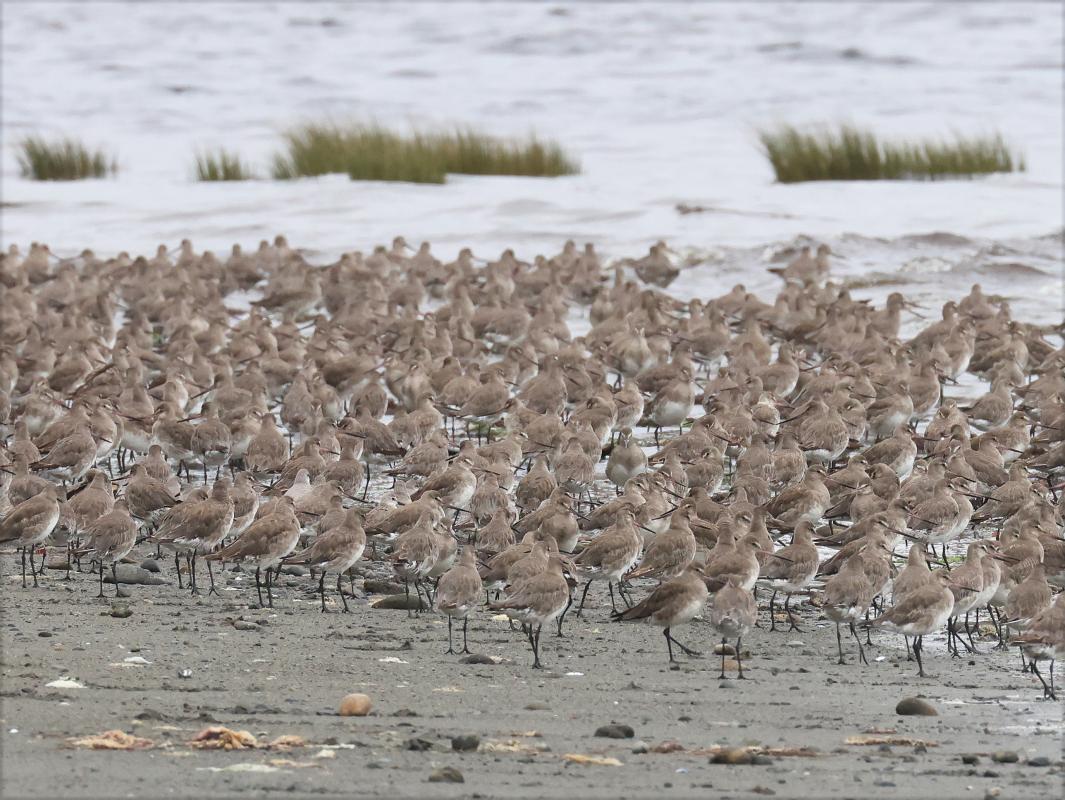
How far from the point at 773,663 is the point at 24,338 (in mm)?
9567

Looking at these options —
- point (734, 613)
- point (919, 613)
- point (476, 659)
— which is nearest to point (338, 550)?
point (476, 659)

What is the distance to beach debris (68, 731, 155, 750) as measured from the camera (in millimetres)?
6660

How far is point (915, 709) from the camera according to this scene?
7.63 m

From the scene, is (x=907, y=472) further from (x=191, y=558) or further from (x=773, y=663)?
(x=191, y=558)

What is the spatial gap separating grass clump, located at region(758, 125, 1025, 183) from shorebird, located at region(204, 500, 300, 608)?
56.1 ft

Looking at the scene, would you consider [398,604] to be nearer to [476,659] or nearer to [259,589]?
[259,589]

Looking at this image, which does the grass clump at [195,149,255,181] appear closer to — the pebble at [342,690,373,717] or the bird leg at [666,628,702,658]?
the bird leg at [666,628,702,658]

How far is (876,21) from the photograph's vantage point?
144ft

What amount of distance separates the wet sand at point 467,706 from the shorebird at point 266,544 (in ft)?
0.71

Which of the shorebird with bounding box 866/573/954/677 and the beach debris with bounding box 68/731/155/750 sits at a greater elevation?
the beach debris with bounding box 68/731/155/750

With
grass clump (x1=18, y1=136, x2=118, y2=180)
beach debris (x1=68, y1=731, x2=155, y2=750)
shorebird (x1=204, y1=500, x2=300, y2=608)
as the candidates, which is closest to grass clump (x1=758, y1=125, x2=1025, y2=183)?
grass clump (x1=18, y1=136, x2=118, y2=180)

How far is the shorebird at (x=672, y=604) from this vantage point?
8602 millimetres

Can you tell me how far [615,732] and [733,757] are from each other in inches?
23.7

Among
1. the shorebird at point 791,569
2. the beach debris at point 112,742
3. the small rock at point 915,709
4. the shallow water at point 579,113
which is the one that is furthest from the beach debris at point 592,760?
the shallow water at point 579,113
